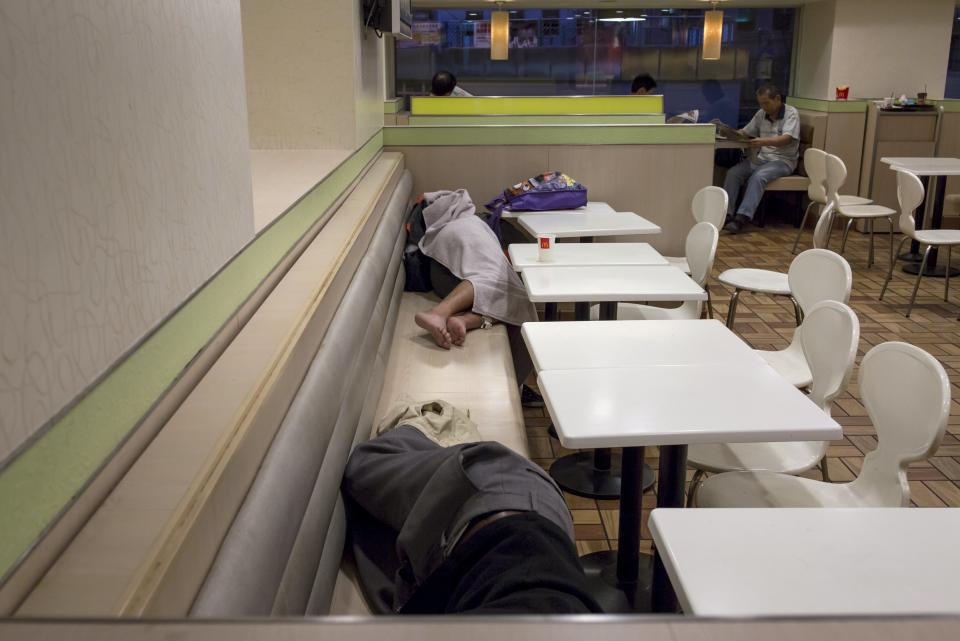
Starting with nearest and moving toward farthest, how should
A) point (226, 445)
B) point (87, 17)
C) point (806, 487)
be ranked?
point (87, 17), point (226, 445), point (806, 487)

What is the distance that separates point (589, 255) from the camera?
3447 millimetres

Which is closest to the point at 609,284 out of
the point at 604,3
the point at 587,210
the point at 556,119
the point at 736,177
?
the point at 587,210

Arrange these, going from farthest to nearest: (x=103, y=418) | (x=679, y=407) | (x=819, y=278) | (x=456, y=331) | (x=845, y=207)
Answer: (x=845, y=207) < (x=456, y=331) < (x=819, y=278) < (x=679, y=407) < (x=103, y=418)

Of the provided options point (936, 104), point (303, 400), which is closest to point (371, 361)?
point (303, 400)

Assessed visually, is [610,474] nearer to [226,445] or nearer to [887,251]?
[226,445]

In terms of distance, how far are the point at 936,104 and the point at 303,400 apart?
7.51 m

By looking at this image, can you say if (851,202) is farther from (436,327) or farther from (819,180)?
(436,327)

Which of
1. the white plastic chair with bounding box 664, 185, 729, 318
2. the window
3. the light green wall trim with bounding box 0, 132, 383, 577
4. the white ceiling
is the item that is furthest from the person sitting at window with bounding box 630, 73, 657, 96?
the light green wall trim with bounding box 0, 132, 383, 577

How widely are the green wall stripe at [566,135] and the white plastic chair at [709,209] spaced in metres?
0.35

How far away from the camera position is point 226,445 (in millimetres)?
1171

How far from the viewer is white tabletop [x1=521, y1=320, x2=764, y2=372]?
7.29ft

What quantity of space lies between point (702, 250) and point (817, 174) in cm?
333

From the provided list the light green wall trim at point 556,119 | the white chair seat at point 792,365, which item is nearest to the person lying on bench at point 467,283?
the white chair seat at point 792,365

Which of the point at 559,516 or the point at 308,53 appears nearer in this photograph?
the point at 559,516
